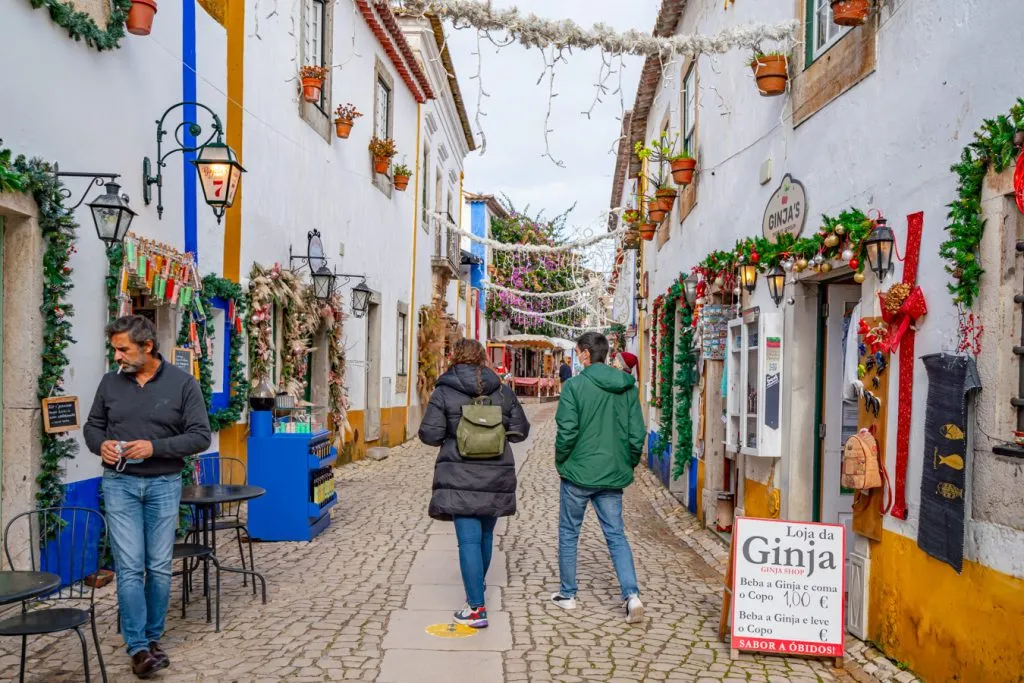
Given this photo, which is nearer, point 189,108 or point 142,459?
point 142,459

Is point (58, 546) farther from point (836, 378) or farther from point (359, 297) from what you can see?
point (359, 297)

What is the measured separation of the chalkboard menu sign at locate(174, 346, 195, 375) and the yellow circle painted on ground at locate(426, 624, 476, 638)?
3.63 meters

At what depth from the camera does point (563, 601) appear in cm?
597

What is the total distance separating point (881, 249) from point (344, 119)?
363 inches

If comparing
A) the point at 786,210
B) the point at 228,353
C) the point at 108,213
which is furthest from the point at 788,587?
the point at 228,353

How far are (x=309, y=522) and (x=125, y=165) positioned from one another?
3328 mm

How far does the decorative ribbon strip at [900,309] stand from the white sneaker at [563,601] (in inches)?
99.1

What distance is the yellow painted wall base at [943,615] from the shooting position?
3764mm

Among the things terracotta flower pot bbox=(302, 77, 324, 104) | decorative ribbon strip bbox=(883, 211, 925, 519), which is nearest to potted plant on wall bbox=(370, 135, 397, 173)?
terracotta flower pot bbox=(302, 77, 324, 104)

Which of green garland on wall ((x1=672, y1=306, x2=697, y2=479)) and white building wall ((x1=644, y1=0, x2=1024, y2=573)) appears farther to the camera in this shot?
green garland on wall ((x1=672, y1=306, x2=697, y2=479))

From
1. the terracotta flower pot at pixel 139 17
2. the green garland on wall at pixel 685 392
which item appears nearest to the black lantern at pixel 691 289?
the green garland on wall at pixel 685 392

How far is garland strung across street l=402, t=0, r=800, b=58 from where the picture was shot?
554cm

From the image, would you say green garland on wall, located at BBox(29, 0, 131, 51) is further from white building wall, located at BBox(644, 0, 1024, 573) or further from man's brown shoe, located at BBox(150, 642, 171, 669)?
white building wall, located at BBox(644, 0, 1024, 573)

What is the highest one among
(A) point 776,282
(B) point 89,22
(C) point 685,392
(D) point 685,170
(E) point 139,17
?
(E) point 139,17
